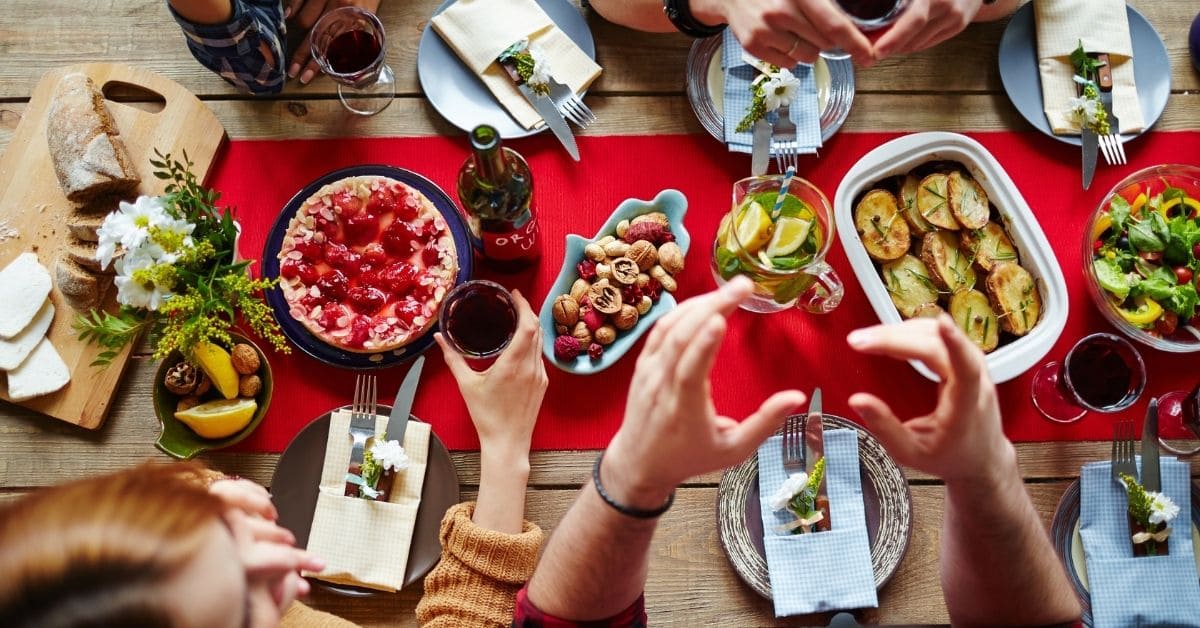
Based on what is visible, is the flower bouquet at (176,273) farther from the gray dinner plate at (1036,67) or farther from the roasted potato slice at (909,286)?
the gray dinner plate at (1036,67)

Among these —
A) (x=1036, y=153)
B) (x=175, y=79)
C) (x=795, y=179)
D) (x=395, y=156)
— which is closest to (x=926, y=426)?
(x=795, y=179)

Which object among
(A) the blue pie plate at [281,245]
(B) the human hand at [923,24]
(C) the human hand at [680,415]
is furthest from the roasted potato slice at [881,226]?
(A) the blue pie plate at [281,245]

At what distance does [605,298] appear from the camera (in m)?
1.34

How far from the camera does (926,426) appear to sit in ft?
2.94

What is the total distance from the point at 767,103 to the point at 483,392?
711 millimetres

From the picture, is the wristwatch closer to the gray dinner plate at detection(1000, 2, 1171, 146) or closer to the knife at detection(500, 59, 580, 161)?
the knife at detection(500, 59, 580, 161)

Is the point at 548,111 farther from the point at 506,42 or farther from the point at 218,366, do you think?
the point at 218,366

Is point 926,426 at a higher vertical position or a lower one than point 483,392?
higher

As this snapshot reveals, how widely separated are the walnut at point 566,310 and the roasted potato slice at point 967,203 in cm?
66

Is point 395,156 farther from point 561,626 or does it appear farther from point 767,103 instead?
point 561,626

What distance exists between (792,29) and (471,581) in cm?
97

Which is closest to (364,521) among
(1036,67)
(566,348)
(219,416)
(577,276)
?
(219,416)

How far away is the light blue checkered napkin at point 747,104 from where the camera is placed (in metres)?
1.45

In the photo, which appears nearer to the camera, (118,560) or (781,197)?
(118,560)
